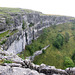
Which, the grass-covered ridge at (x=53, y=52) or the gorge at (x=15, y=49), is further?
the grass-covered ridge at (x=53, y=52)

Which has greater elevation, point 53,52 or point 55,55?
point 53,52

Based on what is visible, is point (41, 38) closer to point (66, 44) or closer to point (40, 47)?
point (40, 47)

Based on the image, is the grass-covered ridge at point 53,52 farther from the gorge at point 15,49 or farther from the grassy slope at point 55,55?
the gorge at point 15,49

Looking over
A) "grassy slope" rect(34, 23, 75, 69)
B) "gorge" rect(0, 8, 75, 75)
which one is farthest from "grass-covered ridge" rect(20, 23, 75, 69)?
"gorge" rect(0, 8, 75, 75)

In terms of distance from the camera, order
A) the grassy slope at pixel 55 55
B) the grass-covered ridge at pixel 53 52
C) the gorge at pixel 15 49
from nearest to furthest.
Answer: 1. the gorge at pixel 15 49
2. the grass-covered ridge at pixel 53 52
3. the grassy slope at pixel 55 55

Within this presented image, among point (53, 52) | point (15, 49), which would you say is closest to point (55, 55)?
point (53, 52)

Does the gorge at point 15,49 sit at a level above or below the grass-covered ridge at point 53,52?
above

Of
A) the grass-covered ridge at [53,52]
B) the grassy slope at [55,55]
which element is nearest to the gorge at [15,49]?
the grass-covered ridge at [53,52]

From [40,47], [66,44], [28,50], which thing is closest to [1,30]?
[28,50]

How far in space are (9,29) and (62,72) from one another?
30056 mm

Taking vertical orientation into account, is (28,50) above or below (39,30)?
below

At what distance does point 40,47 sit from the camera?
57.9 meters

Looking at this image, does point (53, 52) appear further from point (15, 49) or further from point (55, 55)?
point (15, 49)

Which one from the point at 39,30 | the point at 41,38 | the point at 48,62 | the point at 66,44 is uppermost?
the point at 39,30
